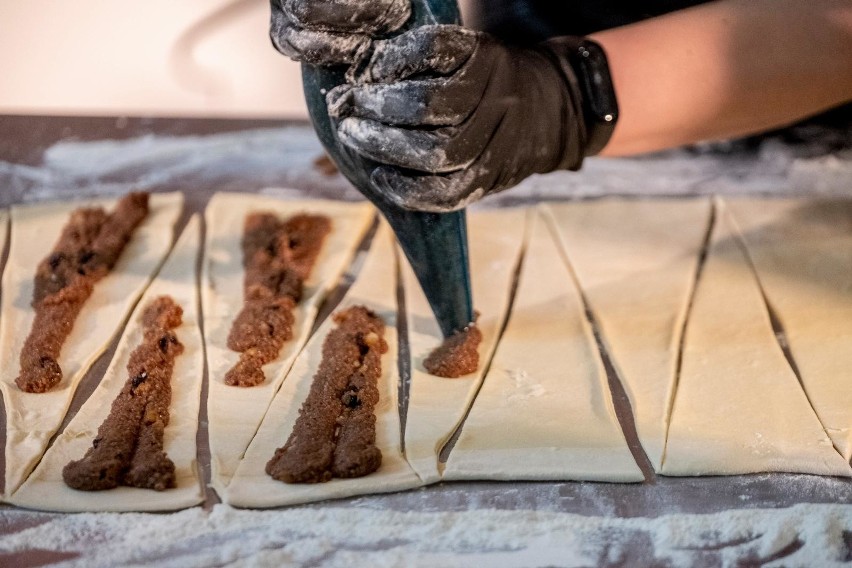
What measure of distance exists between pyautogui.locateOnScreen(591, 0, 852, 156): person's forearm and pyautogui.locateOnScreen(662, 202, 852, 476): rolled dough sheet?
1.27 feet

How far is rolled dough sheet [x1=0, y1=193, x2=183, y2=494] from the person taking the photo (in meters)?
1.47

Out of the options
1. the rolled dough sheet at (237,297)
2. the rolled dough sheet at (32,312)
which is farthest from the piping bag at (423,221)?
the rolled dough sheet at (32,312)

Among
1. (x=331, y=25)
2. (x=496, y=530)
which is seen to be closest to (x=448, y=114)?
(x=331, y=25)

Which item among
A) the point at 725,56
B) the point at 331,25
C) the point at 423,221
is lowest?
the point at 423,221

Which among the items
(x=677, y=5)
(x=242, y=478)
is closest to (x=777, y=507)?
(x=242, y=478)

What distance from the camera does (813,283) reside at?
1878mm

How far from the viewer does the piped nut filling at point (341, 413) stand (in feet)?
4.48

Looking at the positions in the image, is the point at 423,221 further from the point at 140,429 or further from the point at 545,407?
the point at 140,429

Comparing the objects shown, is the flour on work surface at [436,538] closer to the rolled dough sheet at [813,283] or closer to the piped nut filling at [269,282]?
the rolled dough sheet at [813,283]

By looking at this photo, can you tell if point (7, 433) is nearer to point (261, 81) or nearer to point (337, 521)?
point (337, 521)

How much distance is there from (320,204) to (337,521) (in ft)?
3.48

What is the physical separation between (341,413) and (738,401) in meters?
0.68

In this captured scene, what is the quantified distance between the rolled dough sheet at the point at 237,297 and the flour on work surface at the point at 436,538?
11cm

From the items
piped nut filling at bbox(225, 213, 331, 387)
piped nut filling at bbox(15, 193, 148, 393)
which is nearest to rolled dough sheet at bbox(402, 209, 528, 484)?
piped nut filling at bbox(225, 213, 331, 387)
